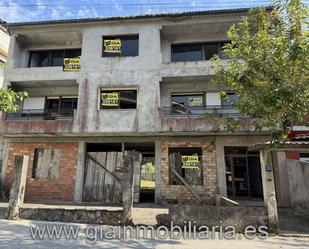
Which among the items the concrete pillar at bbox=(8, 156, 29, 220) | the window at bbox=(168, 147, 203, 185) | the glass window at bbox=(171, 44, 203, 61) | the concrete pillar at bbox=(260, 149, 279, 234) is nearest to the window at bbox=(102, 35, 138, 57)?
the glass window at bbox=(171, 44, 203, 61)

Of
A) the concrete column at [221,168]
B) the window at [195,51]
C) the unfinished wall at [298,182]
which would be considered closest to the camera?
the unfinished wall at [298,182]

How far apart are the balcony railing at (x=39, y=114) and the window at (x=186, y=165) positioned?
599 centimetres

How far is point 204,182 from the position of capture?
454 inches

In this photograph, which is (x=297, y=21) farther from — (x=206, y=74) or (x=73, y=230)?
(x=73, y=230)

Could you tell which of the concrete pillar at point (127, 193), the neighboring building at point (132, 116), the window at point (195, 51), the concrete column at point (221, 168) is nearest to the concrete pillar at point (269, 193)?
the neighboring building at point (132, 116)

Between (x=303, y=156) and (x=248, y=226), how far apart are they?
7304 millimetres

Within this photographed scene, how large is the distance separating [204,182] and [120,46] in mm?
8538

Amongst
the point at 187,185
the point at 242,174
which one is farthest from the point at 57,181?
the point at 242,174

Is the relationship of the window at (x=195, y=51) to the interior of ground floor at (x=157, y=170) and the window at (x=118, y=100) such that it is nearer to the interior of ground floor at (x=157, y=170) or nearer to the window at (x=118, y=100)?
the window at (x=118, y=100)

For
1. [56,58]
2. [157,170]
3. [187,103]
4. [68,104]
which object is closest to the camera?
[157,170]

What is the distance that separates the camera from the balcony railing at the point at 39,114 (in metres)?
12.5

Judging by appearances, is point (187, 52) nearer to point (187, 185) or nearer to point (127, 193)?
point (187, 185)

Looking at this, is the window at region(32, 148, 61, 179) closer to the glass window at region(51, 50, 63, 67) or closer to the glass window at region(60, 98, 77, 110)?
the glass window at region(60, 98, 77, 110)

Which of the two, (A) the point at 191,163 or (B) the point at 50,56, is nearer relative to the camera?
(A) the point at 191,163
